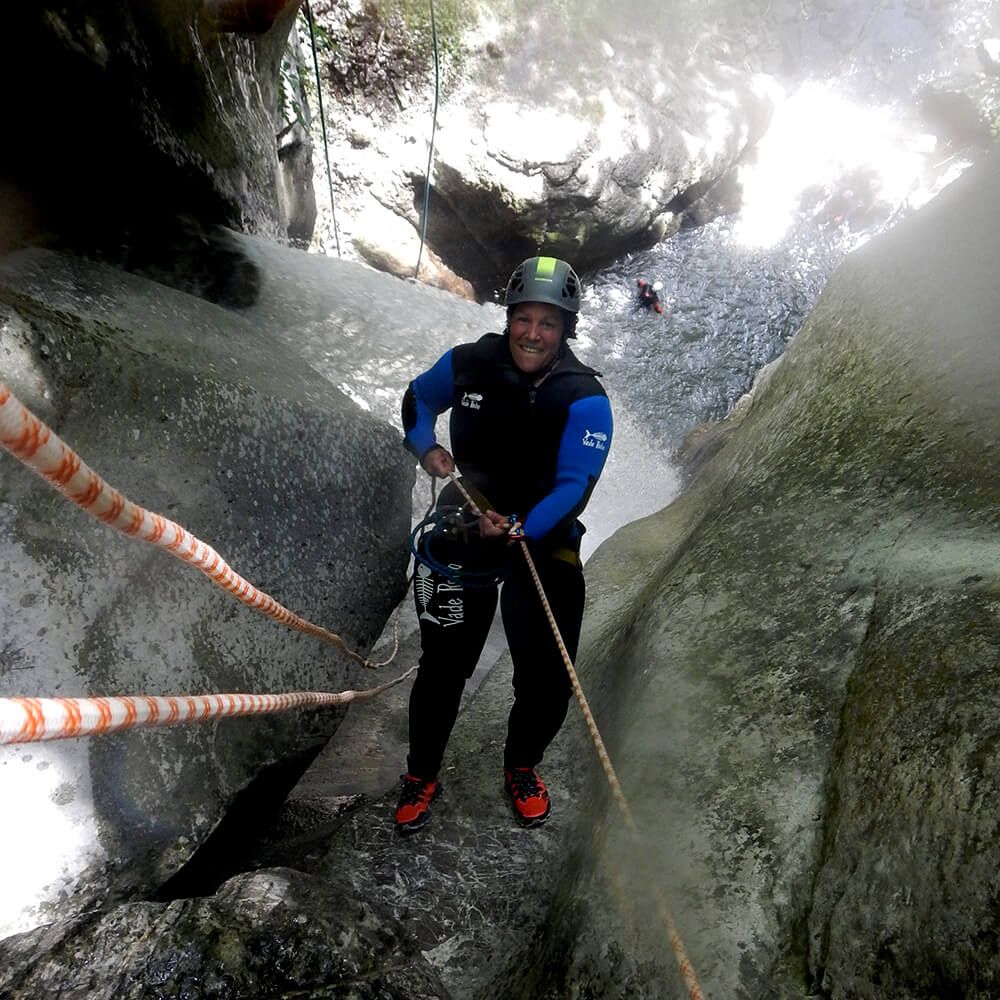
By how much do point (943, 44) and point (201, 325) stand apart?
24.5m

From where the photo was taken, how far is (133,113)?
15.9 feet

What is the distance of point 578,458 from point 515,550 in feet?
1.72

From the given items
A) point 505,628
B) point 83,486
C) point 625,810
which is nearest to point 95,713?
point 83,486

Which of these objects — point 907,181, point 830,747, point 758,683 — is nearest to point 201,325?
point 758,683

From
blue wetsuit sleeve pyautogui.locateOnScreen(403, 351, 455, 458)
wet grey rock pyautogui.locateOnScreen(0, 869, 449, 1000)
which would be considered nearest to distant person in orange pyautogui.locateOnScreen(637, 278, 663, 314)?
blue wetsuit sleeve pyautogui.locateOnScreen(403, 351, 455, 458)

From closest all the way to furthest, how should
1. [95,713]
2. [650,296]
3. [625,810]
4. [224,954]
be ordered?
[95,713] < [224,954] < [625,810] < [650,296]

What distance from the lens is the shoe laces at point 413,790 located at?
3.26m

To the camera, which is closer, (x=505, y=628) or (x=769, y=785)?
(x=769, y=785)

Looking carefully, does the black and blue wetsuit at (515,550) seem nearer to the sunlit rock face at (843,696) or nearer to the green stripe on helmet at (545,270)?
the green stripe on helmet at (545,270)

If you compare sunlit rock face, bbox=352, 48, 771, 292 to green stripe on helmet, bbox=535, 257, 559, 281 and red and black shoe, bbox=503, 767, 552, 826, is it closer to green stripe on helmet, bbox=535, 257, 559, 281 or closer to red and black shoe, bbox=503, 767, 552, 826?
green stripe on helmet, bbox=535, 257, 559, 281

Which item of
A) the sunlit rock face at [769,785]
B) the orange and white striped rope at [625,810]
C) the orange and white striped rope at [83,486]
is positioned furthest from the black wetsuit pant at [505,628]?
the orange and white striped rope at [83,486]

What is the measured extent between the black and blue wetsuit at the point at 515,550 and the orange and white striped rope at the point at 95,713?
100 centimetres

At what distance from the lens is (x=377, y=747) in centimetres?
451

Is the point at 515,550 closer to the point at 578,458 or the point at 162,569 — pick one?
the point at 578,458
